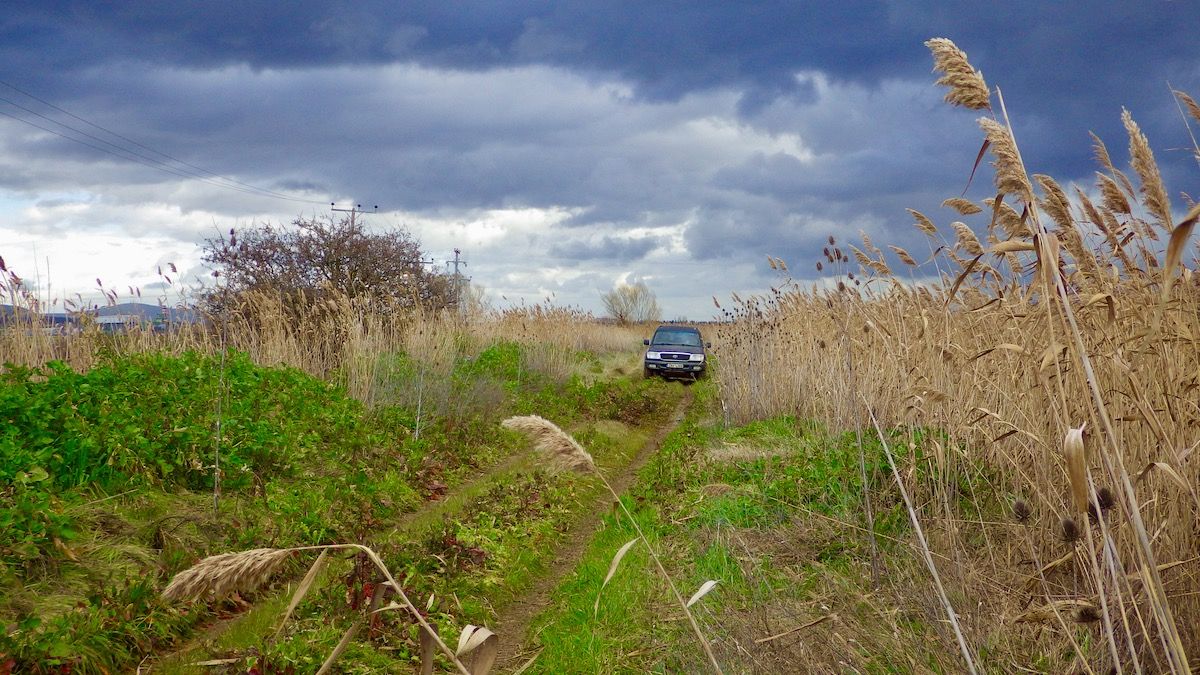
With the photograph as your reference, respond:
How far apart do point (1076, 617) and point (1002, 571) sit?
1.53 meters

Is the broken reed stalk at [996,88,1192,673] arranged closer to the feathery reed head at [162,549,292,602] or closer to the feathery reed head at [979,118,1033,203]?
the feathery reed head at [979,118,1033,203]

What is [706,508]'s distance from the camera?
7172mm

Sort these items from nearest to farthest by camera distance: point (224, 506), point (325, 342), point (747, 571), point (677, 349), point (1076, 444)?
Answer: point (1076, 444)
point (747, 571)
point (224, 506)
point (325, 342)
point (677, 349)

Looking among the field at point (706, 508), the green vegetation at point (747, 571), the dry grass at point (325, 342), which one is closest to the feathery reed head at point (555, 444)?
the field at point (706, 508)

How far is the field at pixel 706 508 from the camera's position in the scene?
312 centimetres

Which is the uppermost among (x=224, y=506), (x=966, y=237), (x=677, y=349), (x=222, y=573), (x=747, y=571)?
(x=966, y=237)

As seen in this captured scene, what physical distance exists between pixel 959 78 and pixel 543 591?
487 cm

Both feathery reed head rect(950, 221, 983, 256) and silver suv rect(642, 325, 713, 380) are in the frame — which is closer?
feathery reed head rect(950, 221, 983, 256)

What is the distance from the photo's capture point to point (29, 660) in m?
4.25

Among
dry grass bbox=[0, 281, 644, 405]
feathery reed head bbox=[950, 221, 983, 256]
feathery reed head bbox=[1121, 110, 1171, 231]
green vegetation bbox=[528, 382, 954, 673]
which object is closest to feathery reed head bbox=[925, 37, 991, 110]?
feathery reed head bbox=[1121, 110, 1171, 231]

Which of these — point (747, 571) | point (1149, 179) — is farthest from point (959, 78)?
point (747, 571)

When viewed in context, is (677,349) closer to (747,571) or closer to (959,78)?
(747,571)

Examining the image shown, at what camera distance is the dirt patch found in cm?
525

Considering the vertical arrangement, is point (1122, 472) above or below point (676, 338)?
above
